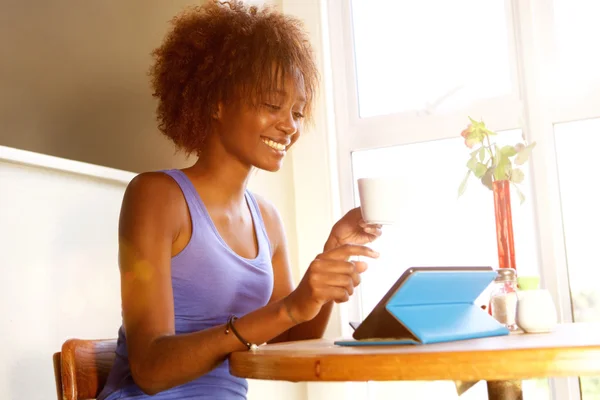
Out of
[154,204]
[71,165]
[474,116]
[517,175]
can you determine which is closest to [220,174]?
[154,204]

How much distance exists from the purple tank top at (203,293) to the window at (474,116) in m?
0.76

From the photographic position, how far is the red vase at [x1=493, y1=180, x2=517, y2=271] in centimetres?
168

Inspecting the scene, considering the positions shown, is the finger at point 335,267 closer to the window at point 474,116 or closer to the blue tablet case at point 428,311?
the blue tablet case at point 428,311

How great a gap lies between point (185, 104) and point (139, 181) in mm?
274

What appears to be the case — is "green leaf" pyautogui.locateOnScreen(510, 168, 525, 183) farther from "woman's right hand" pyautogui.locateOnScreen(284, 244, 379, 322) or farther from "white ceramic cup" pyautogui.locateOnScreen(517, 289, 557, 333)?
"woman's right hand" pyautogui.locateOnScreen(284, 244, 379, 322)

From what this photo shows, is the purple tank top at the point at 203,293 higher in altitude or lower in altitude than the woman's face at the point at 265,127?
lower

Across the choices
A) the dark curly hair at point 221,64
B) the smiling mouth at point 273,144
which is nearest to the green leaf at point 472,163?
the dark curly hair at point 221,64

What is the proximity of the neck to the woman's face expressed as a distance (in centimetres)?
3

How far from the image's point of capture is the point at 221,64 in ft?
5.26

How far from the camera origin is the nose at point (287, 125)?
5.10 feet

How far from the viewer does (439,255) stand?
238 cm

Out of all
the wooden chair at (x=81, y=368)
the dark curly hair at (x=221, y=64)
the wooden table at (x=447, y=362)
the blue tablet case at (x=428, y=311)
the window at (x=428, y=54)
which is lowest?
the wooden chair at (x=81, y=368)

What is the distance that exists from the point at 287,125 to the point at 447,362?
0.80 meters

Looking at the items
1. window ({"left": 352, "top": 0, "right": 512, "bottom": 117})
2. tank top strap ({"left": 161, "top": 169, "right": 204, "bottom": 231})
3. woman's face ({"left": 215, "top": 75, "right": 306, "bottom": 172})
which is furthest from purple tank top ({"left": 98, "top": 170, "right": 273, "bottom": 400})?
window ({"left": 352, "top": 0, "right": 512, "bottom": 117})
